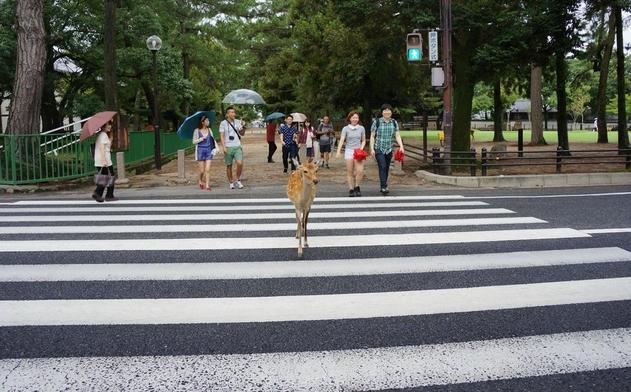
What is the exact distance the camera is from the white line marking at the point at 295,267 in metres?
5.84

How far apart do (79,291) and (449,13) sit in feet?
44.6

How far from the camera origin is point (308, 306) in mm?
4836

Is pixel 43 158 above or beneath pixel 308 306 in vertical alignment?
above

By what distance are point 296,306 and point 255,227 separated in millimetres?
4029

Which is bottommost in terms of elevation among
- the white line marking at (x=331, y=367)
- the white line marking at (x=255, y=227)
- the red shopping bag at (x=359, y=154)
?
the white line marking at (x=331, y=367)

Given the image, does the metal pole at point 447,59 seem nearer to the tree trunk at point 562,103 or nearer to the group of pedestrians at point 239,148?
the group of pedestrians at point 239,148

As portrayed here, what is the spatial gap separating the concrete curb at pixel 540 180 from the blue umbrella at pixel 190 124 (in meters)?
6.87

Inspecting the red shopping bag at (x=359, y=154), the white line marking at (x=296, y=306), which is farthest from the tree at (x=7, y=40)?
the white line marking at (x=296, y=306)

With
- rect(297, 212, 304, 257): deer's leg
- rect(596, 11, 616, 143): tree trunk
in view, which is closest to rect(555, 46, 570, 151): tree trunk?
rect(596, 11, 616, 143): tree trunk

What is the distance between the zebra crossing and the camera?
3.57 meters

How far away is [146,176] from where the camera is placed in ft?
59.1

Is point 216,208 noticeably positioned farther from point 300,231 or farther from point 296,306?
point 296,306

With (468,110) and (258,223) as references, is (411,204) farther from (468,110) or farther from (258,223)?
(468,110)

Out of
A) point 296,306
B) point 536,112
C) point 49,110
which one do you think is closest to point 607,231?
point 296,306
